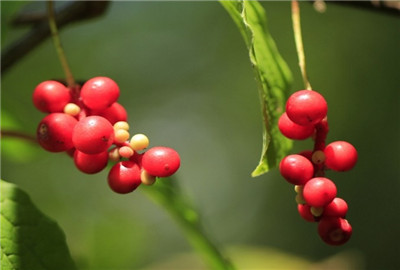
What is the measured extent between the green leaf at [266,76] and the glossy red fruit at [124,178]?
0.67ft

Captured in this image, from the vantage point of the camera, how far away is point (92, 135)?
100 centimetres

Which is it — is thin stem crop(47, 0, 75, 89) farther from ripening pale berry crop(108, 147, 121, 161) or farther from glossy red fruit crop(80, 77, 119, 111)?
ripening pale berry crop(108, 147, 121, 161)

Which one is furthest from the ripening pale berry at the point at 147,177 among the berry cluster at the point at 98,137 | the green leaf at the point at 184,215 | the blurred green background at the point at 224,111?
the blurred green background at the point at 224,111

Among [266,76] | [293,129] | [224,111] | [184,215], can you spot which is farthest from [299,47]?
[224,111]

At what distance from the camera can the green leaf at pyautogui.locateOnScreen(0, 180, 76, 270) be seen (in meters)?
1.10

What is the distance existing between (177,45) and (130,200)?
172cm

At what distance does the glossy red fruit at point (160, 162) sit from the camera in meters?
0.99

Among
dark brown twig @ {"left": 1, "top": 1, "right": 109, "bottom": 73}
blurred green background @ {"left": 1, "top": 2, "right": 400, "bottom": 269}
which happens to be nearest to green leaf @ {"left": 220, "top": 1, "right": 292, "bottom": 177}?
dark brown twig @ {"left": 1, "top": 1, "right": 109, "bottom": 73}

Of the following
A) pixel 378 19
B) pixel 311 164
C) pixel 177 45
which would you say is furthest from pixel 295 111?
pixel 177 45

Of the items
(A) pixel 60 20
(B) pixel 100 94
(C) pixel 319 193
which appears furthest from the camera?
(A) pixel 60 20

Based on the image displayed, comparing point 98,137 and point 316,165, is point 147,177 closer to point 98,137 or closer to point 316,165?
point 98,137

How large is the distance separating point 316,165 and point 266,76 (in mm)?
201

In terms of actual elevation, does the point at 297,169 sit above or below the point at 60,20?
below

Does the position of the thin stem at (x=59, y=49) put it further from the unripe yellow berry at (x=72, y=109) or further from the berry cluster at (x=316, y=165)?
the berry cluster at (x=316, y=165)
